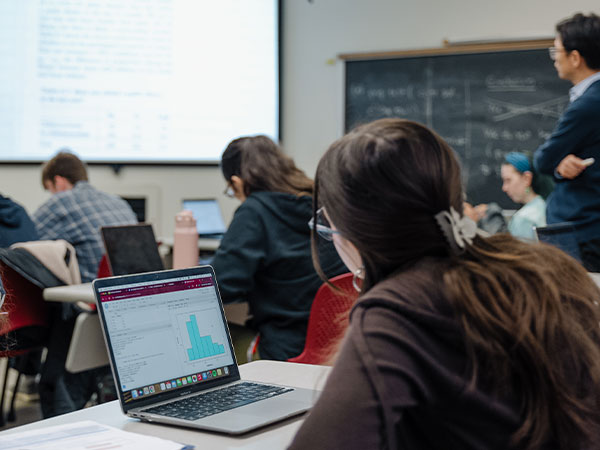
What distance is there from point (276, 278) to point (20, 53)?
3.18m

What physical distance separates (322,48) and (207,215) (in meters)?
1.54

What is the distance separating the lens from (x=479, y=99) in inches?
192

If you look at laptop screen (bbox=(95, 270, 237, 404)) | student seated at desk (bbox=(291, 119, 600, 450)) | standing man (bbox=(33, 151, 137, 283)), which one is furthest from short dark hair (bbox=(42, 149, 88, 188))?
student seated at desk (bbox=(291, 119, 600, 450))

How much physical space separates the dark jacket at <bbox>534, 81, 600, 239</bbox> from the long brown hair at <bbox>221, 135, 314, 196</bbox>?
982 millimetres

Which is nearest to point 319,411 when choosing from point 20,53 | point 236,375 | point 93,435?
point 93,435

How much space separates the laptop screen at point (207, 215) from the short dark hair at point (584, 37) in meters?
2.98

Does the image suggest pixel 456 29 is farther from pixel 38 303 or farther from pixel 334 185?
pixel 334 185

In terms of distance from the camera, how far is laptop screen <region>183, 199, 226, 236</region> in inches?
200

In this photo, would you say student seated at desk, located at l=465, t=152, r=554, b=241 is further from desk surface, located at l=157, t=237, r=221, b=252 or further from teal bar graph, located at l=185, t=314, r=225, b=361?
teal bar graph, located at l=185, t=314, r=225, b=361

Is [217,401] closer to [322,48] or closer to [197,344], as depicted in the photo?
[197,344]

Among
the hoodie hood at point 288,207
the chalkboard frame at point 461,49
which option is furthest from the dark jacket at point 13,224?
the chalkboard frame at point 461,49

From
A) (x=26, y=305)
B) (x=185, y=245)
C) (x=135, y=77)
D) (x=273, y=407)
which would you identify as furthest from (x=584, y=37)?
(x=135, y=77)

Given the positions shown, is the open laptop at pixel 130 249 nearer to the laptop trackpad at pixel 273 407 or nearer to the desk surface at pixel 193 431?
the desk surface at pixel 193 431

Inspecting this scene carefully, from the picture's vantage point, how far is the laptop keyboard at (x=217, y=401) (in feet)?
4.08
